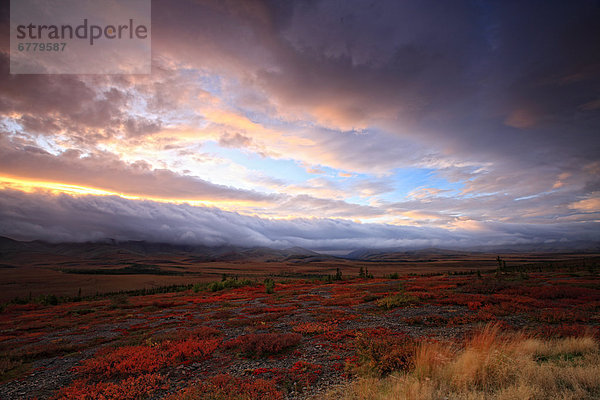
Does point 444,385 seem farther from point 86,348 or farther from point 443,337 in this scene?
point 86,348

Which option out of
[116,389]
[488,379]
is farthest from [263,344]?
[488,379]

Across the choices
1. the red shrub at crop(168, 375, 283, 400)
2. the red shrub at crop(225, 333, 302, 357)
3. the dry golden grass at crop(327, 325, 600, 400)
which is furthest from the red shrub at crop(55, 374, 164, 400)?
the dry golden grass at crop(327, 325, 600, 400)

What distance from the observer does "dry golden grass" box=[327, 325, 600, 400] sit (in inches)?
225

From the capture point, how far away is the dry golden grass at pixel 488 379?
5.72 meters

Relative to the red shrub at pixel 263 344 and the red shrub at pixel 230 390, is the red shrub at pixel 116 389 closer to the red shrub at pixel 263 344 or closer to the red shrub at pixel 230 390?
the red shrub at pixel 230 390

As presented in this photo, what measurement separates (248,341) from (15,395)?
7882mm

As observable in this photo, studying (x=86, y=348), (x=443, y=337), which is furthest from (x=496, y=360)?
(x=86, y=348)

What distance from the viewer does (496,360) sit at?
6988 mm

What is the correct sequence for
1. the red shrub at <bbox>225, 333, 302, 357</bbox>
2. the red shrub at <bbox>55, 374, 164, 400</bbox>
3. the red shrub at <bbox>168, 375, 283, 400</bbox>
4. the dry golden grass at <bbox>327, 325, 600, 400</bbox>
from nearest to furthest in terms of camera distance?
the dry golden grass at <bbox>327, 325, 600, 400</bbox>
the red shrub at <bbox>168, 375, 283, 400</bbox>
the red shrub at <bbox>55, 374, 164, 400</bbox>
the red shrub at <bbox>225, 333, 302, 357</bbox>

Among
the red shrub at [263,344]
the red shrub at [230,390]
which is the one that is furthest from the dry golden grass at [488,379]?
the red shrub at [263,344]

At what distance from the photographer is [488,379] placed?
649cm

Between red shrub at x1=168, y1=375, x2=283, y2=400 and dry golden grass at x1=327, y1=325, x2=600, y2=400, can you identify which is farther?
red shrub at x1=168, y1=375, x2=283, y2=400

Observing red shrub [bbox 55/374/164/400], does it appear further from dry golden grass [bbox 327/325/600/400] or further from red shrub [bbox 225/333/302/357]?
dry golden grass [bbox 327/325/600/400]

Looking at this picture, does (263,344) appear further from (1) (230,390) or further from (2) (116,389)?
(2) (116,389)
